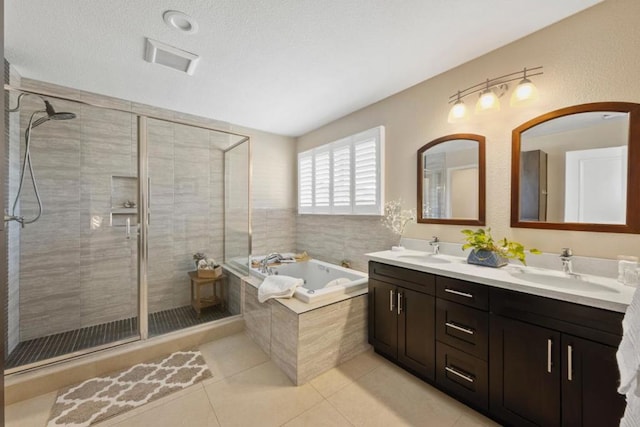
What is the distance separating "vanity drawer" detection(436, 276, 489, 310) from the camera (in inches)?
59.9

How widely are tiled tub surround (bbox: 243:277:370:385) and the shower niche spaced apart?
67.8 inches

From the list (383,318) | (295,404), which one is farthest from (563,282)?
(295,404)

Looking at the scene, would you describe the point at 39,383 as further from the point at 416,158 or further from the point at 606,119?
the point at 606,119

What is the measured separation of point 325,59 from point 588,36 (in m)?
1.67

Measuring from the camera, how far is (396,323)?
201cm

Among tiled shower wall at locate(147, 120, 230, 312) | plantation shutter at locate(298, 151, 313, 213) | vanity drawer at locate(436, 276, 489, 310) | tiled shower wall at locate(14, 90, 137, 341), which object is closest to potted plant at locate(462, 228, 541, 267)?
vanity drawer at locate(436, 276, 489, 310)

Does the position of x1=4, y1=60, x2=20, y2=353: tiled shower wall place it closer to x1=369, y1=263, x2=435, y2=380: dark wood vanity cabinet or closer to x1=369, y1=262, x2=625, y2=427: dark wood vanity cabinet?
x1=369, y1=263, x2=435, y2=380: dark wood vanity cabinet

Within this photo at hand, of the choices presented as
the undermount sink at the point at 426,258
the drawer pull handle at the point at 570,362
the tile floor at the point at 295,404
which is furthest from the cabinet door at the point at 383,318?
the drawer pull handle at the point at 570,362

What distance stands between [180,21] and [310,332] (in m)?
2.29

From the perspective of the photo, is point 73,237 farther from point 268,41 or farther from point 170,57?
point 268,41

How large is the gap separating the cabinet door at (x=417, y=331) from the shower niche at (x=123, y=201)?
2.77 m

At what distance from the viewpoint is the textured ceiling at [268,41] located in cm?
151

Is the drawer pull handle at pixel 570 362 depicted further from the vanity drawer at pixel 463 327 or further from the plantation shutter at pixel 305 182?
the plantation shutter at pixel 305 182

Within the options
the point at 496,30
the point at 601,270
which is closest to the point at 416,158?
the point at 496,30
